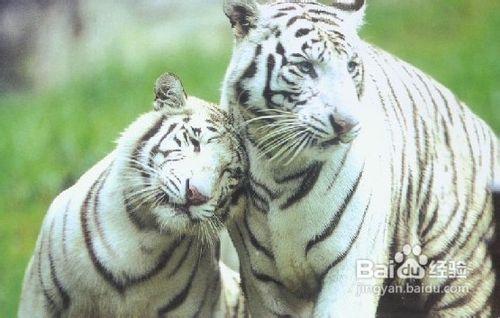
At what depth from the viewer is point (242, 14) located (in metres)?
1.88

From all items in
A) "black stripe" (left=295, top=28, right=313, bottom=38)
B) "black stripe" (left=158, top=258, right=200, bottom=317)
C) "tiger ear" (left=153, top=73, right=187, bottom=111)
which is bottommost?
"black stripe" (left=158, top=258, right=200, bottom=317)

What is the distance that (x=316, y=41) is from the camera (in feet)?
6.02

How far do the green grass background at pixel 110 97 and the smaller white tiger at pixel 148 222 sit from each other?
0.23 meters

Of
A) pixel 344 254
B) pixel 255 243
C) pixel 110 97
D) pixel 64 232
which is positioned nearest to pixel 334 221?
pixel 344 254

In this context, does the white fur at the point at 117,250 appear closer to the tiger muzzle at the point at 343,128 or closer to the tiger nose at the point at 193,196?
the tiger nose at the point at 193,196

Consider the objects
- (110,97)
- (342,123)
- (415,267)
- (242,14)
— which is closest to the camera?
(342,123)

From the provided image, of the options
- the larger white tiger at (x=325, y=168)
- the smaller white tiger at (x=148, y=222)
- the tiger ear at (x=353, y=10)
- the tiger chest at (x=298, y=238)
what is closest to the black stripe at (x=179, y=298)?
the smaller white tiger at (x=148, y=222)

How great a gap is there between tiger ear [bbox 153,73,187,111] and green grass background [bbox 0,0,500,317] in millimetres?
314

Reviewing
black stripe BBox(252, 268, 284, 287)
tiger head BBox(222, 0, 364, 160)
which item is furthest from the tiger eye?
black stripe BBox(252, 268, 284, 287)

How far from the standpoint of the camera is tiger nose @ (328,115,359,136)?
5.78 ft

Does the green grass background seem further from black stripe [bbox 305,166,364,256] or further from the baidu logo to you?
black stripe [bbox 305,166,364,256]

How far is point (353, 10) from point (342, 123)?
325 mm

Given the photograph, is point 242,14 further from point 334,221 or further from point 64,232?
point 64,232

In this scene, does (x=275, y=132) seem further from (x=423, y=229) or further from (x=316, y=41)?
(x=423, y=229)
